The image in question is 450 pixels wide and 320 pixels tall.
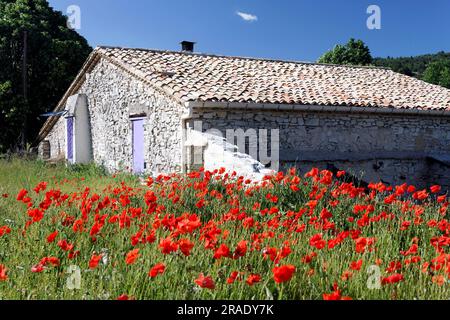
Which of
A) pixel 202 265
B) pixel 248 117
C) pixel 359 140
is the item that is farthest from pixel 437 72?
pixel 202 265

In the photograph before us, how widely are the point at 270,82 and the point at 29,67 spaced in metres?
13.2

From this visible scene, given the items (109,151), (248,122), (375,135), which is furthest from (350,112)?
(109,151)

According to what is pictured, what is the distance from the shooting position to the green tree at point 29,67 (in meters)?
20.8

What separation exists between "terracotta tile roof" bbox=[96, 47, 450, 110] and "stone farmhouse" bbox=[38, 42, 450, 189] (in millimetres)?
45

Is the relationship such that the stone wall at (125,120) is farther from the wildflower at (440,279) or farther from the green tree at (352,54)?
the green tree at (352,54)

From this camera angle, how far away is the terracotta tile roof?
12164mm

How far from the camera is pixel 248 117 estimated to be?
39.3 feet

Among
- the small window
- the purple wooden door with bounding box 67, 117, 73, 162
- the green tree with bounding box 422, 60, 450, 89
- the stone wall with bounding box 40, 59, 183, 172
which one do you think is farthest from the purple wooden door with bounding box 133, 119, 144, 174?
the green tree with bounding box 422, 60, 450, 89

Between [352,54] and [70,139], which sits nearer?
[70,139]

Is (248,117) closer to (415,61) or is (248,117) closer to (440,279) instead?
(440,279)

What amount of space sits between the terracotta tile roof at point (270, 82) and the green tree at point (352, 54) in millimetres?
8739

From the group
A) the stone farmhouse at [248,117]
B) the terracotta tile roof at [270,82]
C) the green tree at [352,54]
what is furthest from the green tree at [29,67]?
the green tree at [352,54]

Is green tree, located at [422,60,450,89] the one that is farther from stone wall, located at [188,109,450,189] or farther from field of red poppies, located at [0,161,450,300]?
field of red poppies, located at [0,161,450,300]
